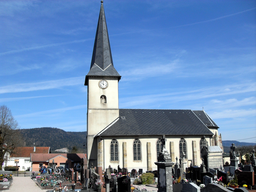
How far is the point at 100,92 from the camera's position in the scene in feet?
122

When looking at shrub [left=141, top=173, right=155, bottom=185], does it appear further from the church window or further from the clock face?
the clock face

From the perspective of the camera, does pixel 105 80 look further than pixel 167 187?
Yes

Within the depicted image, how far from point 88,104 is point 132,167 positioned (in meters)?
10.4

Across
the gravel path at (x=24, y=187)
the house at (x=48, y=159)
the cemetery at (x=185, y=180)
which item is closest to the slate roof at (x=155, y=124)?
the cemetery at (x=185, y=180)

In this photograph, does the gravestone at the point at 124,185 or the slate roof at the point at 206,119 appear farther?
the slate roof at the point at 206,119

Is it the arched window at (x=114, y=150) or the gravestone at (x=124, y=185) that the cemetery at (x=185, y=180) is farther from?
the arched window at (x=114, y=150)

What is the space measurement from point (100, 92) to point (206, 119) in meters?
17.8

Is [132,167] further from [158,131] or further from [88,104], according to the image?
[88,104]

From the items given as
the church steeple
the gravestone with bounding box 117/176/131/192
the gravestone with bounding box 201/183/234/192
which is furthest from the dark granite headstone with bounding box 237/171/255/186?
the church steeple

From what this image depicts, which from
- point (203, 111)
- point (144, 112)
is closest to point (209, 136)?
point (203, 111)

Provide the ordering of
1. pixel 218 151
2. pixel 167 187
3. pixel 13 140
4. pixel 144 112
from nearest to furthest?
1. pixel 167 187
2. pixel 218 151
3. pixel 144 112
4. pixel 13 140

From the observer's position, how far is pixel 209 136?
37969 mm

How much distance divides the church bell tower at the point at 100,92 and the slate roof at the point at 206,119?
14.4 meters

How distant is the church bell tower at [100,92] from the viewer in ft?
118
